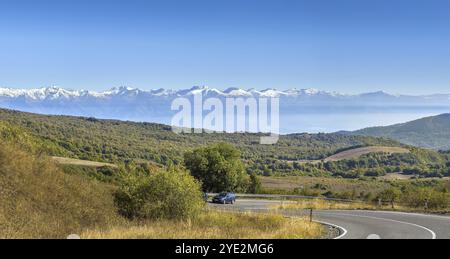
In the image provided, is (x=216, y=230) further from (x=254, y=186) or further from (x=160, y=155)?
(x=160, y=155)

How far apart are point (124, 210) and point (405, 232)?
450 inches

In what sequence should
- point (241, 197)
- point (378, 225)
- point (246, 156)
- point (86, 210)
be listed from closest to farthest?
point (86, 210)
point (378, 225)
point (241, 197)
point (246, 156)

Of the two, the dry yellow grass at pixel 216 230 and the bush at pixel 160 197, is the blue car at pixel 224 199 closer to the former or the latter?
the dry yellow grass at pixel 216 230

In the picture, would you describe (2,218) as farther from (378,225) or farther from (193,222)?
(378,225)

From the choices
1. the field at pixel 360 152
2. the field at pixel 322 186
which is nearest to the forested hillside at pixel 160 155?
the field at pixel 360 152

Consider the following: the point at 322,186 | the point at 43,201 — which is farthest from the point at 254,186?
the point at 43,201

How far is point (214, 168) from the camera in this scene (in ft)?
188

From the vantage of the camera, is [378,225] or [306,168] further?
[306,168]

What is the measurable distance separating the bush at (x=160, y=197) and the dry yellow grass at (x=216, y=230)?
0.79m

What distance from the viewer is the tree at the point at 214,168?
187 ft

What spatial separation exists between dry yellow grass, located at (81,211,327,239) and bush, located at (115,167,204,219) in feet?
2.60

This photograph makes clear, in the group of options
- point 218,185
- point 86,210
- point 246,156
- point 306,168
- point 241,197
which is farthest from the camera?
point 246,156

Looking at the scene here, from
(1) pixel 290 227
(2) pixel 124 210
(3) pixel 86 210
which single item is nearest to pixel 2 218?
(3) pixel 86 210

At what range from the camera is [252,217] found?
2438 cm
